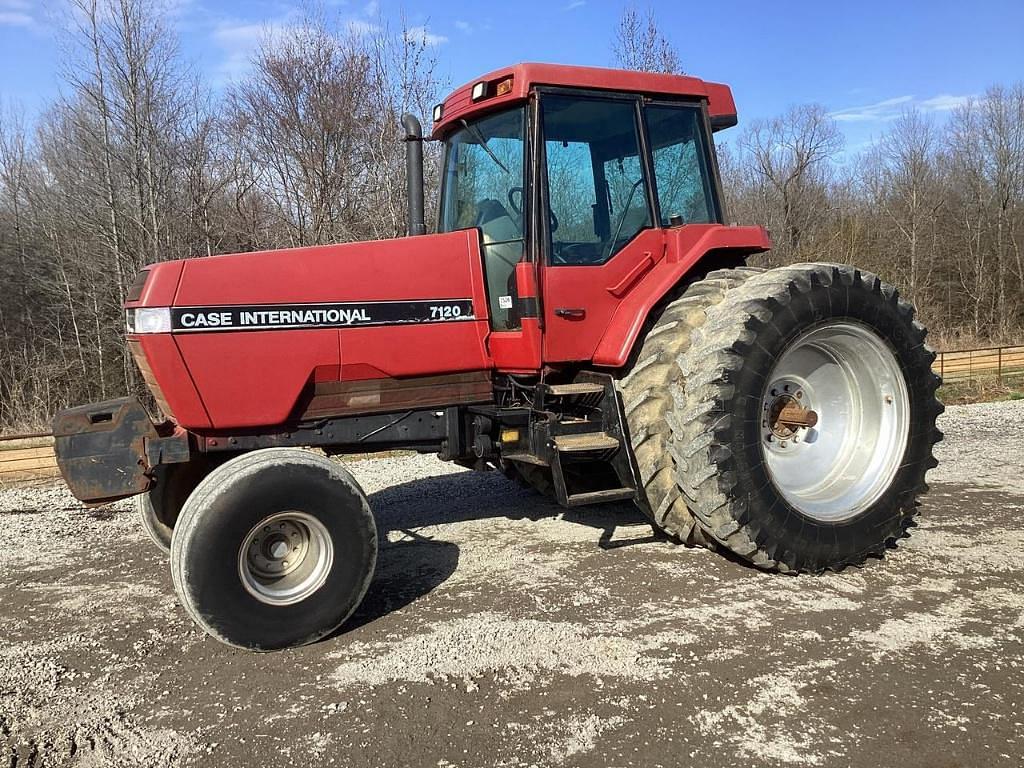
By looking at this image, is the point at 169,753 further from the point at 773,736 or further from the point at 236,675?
the point at 773,736

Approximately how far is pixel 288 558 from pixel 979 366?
1368 centimetres

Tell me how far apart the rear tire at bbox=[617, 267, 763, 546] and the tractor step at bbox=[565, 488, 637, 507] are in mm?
94

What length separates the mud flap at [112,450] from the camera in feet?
12.7

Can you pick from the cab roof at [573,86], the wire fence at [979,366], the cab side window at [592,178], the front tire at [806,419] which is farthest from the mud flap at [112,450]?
the wire fence at [979,366]

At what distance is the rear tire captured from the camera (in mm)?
4297

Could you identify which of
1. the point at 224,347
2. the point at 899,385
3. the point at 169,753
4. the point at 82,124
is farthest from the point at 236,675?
the point at 82,124

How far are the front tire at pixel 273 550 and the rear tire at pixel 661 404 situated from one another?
151 cm

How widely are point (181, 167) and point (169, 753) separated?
14.2m

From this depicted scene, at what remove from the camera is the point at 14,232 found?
16906 mm

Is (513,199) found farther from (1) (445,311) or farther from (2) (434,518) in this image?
(2) (434,518)

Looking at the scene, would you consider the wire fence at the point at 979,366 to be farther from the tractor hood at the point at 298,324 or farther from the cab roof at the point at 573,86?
the tractor hood at the point at 298,324

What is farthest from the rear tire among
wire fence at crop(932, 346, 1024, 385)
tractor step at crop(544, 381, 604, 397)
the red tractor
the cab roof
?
wire fence at crop(932, 346, 1024, 385)

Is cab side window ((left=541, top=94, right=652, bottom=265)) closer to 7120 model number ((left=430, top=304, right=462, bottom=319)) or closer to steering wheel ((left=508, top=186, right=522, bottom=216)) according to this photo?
steering wheel ((left=508, top=186, right=522, bottom=216))

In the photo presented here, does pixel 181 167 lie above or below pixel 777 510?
above
